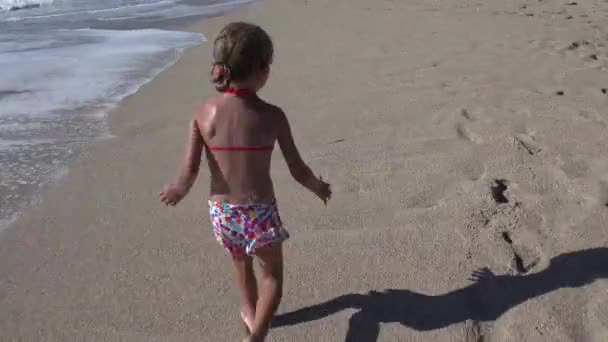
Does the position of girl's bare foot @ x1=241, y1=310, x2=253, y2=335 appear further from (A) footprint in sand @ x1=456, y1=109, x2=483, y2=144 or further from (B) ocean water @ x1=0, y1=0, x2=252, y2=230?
(A) footprint in sand @ x1=456, y1=109, x2=483, y2=144

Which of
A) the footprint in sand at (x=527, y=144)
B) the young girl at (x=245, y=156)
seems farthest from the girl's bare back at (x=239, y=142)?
the footprint in sand at (x=527, y=144)

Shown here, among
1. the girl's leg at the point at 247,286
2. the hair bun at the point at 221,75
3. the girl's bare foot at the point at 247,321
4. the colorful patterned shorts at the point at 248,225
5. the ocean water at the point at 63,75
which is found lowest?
the ocean water at the point at 63,75

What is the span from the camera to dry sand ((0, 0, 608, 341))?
7.75ft

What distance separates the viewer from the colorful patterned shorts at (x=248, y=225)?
2.17 meters

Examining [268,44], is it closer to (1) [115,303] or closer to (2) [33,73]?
(1) [115,303]

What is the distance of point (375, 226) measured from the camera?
2990mm

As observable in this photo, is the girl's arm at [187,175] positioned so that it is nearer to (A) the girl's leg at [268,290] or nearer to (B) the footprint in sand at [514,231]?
(A) the girl's leg at [268,290]

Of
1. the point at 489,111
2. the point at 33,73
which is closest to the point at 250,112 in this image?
the point at 489,111

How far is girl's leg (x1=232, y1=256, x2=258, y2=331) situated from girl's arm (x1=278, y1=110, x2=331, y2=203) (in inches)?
13.9

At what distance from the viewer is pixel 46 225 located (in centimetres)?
317

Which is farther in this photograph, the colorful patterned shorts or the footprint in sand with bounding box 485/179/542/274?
the footprint in sand with bounding box 485/179/542/274

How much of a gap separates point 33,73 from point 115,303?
15.5ft

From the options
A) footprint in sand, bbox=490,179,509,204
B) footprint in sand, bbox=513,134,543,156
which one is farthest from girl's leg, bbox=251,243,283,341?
footprint in sand, bbox=513,134,543,156

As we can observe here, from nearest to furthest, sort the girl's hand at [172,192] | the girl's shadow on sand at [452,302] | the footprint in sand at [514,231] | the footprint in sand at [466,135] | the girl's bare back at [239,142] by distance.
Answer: the girl's bare back at [239,142] → the girl's hand at [172,192] → the girl's shadow on sand at [452,302] → the footprint in sand at [514,231] → the footprint in sand at [466,135]
